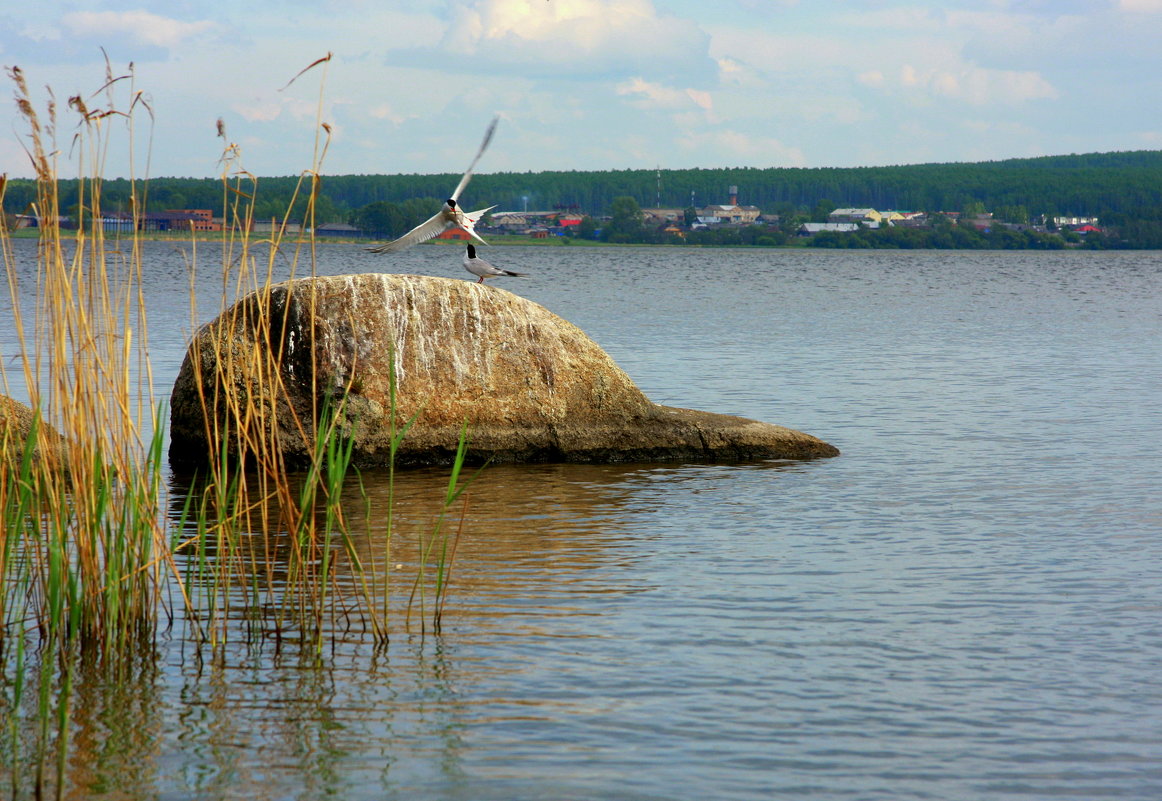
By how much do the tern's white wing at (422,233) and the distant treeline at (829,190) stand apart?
128205 millimetres

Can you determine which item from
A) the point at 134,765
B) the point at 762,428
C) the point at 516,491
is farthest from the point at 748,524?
the point at 134,765

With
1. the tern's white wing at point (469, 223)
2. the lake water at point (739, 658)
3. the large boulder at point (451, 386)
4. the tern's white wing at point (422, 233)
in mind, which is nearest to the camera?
the lake water at point (739, 658)

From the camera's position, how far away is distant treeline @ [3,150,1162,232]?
512 feet

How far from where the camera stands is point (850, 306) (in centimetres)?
5166

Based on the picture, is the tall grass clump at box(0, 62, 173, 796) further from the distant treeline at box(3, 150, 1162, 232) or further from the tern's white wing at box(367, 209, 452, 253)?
the distant treeline at box(3, 150, 1162, 232)

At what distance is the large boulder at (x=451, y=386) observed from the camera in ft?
42.3

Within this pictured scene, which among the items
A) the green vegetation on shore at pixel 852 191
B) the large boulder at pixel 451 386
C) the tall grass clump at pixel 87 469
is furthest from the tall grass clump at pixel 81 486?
the green vegetation on shore at pixel 852 191

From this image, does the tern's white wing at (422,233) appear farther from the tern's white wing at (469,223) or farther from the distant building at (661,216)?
the distant building at (661,216)

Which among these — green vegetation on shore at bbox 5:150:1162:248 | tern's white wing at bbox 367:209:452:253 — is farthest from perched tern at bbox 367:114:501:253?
green vegetation on shore at bbox 5:150:1162:248

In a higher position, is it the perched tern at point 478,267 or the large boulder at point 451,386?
the perched tern at point 478,267

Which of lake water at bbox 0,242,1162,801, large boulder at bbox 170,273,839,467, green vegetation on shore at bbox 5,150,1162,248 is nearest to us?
lake water at bbox 0,242,1162,801

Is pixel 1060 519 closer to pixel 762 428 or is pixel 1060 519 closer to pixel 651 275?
pixel 762 428

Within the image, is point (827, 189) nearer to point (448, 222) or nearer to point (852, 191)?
point (852, 191)

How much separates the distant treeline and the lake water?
429 ft
